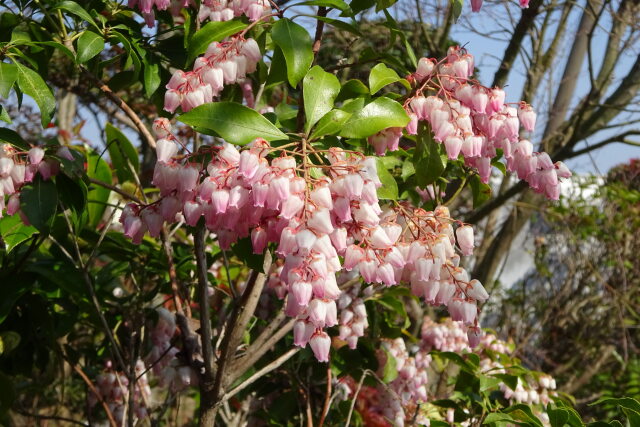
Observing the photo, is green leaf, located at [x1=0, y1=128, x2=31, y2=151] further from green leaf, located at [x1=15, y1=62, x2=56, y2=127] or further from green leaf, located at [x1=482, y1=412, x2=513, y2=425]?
green leaf, located at [x1=482, y1=412, x2=513, y2=425]

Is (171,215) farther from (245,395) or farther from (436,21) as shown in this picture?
(436,21)

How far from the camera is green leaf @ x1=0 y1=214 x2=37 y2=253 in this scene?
1.43 meters

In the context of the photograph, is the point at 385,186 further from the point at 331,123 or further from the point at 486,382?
the point at 486,382

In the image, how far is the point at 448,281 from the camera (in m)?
1.21

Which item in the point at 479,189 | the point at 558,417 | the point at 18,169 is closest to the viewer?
the point at 18,169

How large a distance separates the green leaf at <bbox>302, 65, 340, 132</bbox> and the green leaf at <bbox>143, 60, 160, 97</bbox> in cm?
43

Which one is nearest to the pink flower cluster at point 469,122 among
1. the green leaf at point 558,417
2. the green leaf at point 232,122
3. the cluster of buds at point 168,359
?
the green leaf at point 232,122

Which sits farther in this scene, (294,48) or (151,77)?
(151,77)

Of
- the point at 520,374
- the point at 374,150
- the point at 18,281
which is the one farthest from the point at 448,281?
the point at 18,281

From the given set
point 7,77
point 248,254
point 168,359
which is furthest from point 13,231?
point 168,359

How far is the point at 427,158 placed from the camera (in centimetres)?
131

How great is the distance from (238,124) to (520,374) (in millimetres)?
1336

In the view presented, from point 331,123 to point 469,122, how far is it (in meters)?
0.28

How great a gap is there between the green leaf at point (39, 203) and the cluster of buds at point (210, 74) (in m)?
0.27
